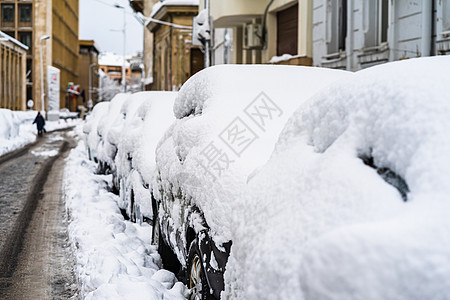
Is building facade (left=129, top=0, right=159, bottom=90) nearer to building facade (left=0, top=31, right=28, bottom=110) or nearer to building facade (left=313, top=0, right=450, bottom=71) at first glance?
building facade (left=0, top=31, right=28, bottom=110)

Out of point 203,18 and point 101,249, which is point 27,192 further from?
point 203,18

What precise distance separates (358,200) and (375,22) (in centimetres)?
1087

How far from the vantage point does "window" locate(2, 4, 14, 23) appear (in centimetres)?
6372

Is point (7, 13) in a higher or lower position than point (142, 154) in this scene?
higher

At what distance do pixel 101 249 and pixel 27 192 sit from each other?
17.9 ft

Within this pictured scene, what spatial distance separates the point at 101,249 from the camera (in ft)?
17.2

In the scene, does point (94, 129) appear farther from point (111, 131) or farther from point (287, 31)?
point (287, 31)

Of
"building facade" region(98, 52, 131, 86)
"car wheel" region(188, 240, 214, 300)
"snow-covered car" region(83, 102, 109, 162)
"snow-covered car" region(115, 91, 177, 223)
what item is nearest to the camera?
"car wheel" region(188, 240, 214, 300)

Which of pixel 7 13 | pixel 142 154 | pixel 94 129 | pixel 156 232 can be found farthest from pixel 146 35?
pixel 156 232

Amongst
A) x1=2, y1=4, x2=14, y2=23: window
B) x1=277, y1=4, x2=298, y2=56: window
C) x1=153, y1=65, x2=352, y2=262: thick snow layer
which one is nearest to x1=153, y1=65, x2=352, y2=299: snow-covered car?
x1=153, y1=65, x2=352, y2=262: thick snow layer

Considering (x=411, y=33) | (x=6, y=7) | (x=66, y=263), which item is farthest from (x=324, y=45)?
(x=6, y=7)

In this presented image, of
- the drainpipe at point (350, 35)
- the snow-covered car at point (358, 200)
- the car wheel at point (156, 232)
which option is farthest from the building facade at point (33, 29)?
the snow-covered car at point (358, 200)

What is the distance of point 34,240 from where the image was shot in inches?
261

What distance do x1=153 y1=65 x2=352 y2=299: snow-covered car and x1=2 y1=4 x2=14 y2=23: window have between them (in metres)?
65.5
